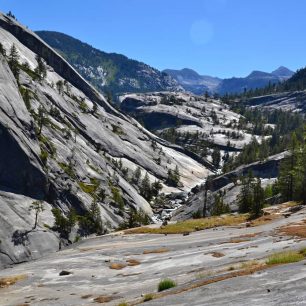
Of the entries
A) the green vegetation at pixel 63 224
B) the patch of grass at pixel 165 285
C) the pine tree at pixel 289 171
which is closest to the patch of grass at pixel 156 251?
the patch of grass at pixel 165 285

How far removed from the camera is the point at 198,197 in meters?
172

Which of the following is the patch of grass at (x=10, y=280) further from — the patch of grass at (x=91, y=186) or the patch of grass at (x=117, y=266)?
the patch of grass at (x=91, y=186)

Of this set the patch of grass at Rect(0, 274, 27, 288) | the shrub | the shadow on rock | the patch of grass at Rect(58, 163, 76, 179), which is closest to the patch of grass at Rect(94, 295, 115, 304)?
the patch of grass at Rect(0, 274, 27, 288)

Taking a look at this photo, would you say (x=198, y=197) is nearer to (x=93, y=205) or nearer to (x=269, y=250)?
(x=93, y=205)

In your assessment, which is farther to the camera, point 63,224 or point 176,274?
point 63,224

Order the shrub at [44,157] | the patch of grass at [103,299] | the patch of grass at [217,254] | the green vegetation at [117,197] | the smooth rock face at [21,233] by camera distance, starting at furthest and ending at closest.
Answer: the green vegetation at [117,197] → the shrub at [44,157] → the smooth rock face at [21,233] → the patch of grass at [217,254] → the patch of grass at [103,299]

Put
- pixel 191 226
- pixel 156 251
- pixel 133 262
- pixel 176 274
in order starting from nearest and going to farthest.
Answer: pixel 176 274
pixel 133 262
pixel 156 251
pixel 191 226

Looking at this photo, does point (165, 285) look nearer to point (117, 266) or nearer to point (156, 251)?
point (117, 266)

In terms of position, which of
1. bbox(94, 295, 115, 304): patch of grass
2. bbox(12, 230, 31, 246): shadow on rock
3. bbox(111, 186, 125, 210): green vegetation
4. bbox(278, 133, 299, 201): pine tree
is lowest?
bbox(12, 230, 31, 246): shadow on rock

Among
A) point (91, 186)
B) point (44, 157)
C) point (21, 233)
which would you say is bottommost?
point (21, 233)

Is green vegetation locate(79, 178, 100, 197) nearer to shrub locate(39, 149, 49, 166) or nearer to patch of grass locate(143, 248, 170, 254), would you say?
shrub locate(39, 149, 49, 166)

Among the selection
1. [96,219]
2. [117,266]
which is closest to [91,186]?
[96,219]

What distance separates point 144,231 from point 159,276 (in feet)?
152

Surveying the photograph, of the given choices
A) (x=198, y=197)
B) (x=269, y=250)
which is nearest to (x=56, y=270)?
(x=269, y=250)
